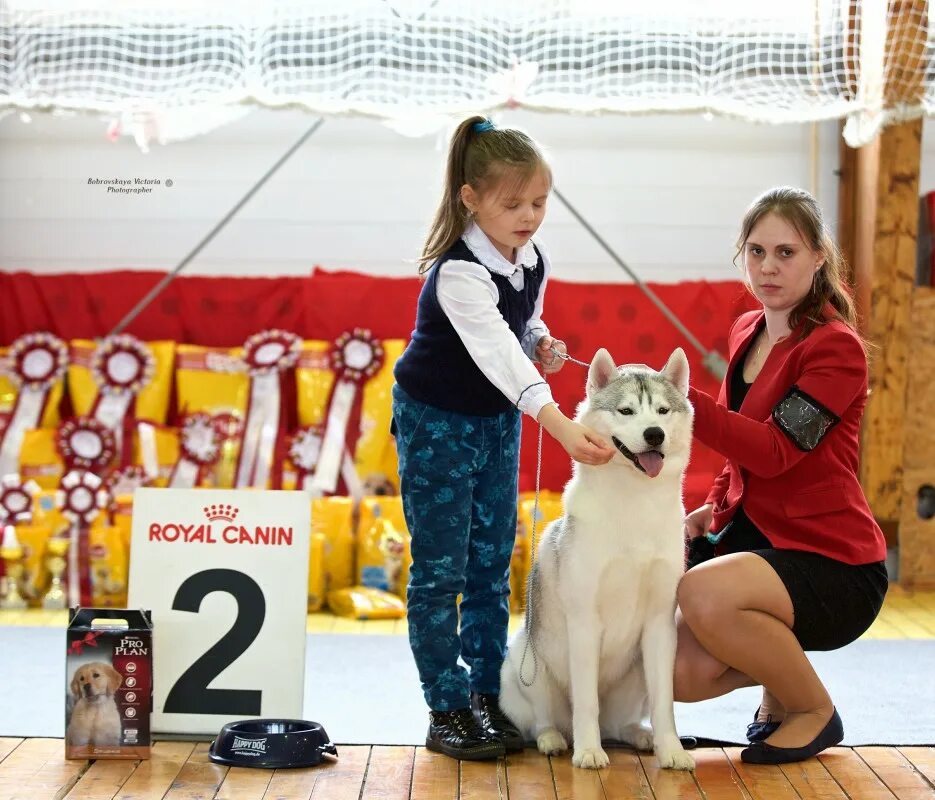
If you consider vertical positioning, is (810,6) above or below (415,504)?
above

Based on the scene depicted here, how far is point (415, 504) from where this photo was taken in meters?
2.45

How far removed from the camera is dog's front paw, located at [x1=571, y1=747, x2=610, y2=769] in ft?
7.61

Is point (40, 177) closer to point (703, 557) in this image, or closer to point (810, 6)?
point (810, 6)

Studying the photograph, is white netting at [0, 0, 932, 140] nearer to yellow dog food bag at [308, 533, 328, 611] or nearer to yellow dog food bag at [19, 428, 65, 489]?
yellow dog food bag at [19, 428, 65, 489]

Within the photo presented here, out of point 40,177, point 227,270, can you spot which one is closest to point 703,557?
point 227,270

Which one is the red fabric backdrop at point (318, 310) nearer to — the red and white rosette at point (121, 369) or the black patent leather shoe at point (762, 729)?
the red and white rosette at point (121, 369)

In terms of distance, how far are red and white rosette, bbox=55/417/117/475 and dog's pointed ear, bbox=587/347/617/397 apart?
2.63 metres

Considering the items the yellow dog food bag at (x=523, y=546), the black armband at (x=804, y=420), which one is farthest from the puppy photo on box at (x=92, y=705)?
the yellow dog food bag at (x=523, y=546)

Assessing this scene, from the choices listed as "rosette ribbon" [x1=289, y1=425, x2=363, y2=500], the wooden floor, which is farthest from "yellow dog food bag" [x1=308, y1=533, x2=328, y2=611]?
the wooden floor

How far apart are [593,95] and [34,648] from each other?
2.75 meters

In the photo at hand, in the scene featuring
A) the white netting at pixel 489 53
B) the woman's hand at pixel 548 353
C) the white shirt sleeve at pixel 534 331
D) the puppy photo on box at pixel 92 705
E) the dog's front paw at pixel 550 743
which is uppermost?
the white netting at pixel 489 53

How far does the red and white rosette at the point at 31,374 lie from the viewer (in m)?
4.44

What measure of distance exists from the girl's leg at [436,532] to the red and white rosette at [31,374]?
250 centimetres

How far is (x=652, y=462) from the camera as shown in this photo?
2242 mm
